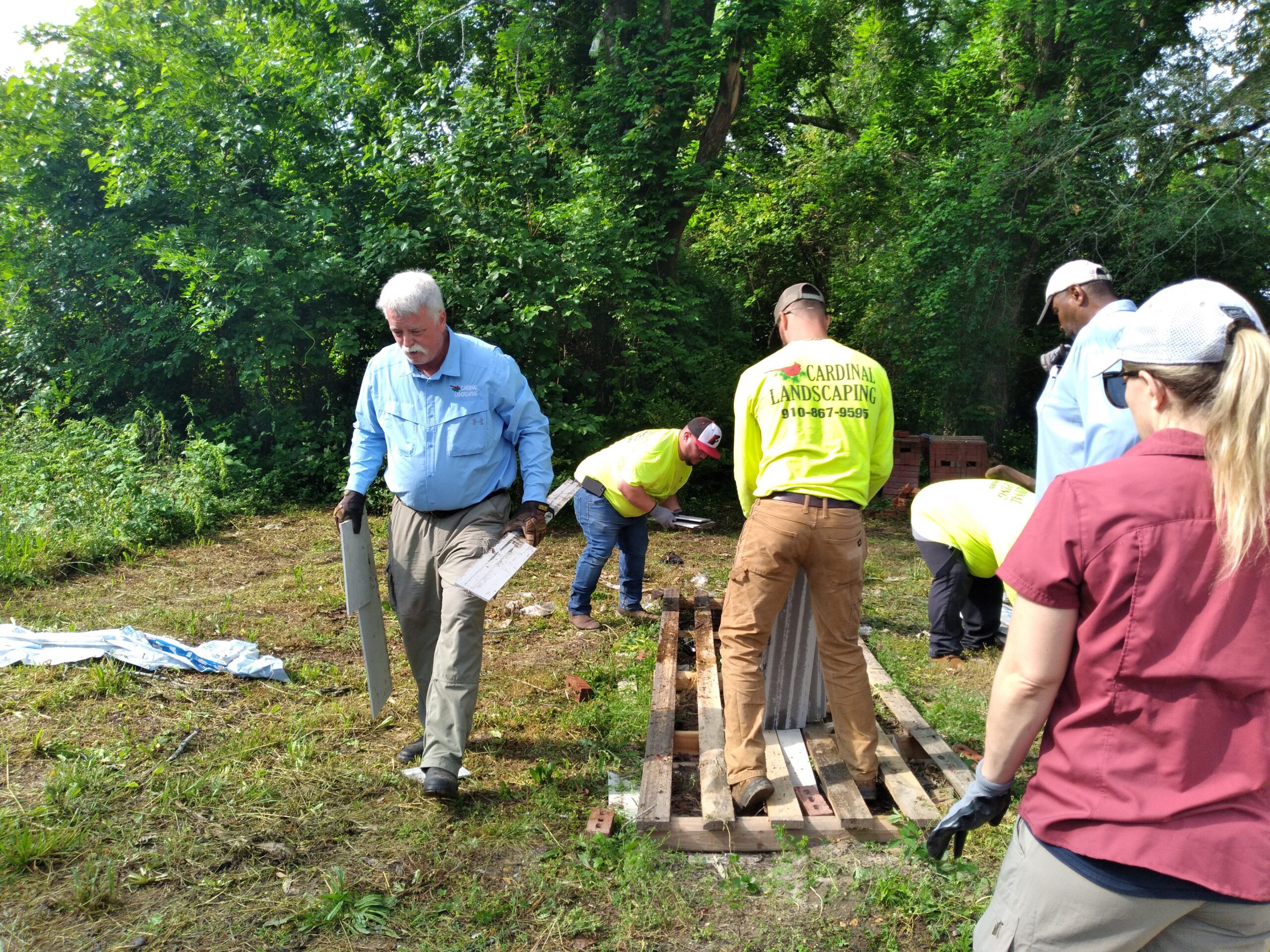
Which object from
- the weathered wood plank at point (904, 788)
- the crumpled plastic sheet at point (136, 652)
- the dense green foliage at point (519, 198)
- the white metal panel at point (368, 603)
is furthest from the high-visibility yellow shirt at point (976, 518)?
the dense green foliage at point (519, 198)

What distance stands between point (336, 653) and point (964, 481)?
394 cm

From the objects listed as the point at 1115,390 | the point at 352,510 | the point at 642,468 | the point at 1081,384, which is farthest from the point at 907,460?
the point at 1115,390

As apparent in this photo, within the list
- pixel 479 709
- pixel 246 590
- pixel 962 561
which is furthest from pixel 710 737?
pixel 246 590

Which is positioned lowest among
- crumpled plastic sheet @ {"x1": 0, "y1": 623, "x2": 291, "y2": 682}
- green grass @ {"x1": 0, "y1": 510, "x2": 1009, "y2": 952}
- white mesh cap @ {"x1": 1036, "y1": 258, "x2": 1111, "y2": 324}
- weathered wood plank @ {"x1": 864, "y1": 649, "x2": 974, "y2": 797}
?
green grass @ {"x1": 0, "y1": 510, "x2": 1009, "y2": 952}

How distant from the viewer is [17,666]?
15.0ft

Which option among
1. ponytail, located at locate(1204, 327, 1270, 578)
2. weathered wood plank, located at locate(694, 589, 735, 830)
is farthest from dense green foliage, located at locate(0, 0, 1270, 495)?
ponytail, located at locate(1204, 327, 1270, 578)

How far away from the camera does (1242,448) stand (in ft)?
4.47

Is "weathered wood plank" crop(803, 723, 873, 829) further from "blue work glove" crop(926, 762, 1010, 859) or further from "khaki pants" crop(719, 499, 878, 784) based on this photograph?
"blue work glove" crop(926, 762, 1010, 859)

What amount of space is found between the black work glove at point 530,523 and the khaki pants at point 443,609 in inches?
3.0

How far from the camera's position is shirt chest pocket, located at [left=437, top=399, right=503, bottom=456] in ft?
11.8

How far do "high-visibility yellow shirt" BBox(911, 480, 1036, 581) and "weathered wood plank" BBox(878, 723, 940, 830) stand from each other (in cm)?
144

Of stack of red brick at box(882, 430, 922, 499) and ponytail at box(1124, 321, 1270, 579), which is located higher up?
ponytail at box(1124, 321, 1270, 579)

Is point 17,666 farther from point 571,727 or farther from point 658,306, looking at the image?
point 658,306

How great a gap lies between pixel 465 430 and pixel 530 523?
0.48 meters
